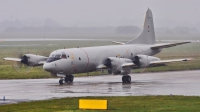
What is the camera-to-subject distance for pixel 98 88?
125ft

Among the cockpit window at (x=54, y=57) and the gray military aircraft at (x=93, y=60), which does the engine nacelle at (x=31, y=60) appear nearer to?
the gray military aircraft at (x=93, y=60)

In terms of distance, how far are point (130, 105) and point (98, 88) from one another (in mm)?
10097

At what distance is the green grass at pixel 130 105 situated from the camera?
26469mm

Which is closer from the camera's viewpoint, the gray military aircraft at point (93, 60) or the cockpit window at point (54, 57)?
the cockpit window at point (54, 57)

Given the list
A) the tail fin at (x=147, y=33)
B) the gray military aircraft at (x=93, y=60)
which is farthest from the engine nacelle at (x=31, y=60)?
the tail fin at (x=147, y=33)

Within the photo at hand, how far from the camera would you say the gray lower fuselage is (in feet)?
138

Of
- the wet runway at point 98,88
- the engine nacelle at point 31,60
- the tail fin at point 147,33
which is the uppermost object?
the tail fin at point 147,33

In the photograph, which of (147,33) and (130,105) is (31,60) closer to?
(147,33)

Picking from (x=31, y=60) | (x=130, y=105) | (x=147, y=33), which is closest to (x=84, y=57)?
(x=31, y=60)

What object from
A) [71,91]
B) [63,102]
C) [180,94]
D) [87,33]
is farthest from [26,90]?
[87,33]

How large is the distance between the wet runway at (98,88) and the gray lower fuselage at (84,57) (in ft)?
4.14

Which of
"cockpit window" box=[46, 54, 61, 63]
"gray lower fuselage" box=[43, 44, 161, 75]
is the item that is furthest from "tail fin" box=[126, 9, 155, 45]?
"cockpit window" box=[46, 54, 61, 63]

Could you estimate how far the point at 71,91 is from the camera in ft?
117

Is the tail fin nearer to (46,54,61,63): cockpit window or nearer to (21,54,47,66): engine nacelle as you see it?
(21,54,47,66): engine nacelle
